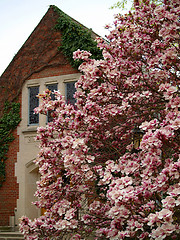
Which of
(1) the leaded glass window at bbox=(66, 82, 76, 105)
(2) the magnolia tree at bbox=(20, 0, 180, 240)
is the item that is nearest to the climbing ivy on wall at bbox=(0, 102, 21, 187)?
(1) the leaded glass window at bbox=(66, 82, 76, 105)

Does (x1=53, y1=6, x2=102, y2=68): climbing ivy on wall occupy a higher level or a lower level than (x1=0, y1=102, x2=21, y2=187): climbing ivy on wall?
higher

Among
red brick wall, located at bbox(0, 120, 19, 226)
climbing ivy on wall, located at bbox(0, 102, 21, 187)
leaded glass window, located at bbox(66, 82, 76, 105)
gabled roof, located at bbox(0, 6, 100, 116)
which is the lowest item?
red brick wall, located at bbox(0, 120, 19, 226)

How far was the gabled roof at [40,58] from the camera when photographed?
11.1 metres

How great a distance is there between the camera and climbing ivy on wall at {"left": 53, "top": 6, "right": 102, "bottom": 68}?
10.5 metres

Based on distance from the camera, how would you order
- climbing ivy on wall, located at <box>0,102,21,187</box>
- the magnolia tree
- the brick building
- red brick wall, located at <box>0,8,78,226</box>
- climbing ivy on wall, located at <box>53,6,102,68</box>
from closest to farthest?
the magnolia tree < climbing ivy on wall, located at <box>53,6,102,68</box> < the brick building < red brick wall, located at <box>0,8,78,226</box> < climbing ivy on wall, located at <box>0,102,21,187</box>

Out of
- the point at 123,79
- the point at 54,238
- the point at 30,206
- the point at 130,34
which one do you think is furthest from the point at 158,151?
the point at 30,206

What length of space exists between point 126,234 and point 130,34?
2.90m

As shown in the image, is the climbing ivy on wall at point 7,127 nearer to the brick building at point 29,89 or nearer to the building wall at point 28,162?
the brick building at point 29,89

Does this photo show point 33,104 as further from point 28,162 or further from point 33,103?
point 28,162

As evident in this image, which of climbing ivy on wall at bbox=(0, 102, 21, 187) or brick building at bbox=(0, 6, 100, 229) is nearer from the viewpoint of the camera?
A: brick building at bbox=(0, 6, 100, 229)

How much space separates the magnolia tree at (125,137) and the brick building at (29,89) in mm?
5482

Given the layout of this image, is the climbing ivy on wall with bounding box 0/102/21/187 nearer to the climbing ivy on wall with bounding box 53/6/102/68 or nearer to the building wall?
the building wall

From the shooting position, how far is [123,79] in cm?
491

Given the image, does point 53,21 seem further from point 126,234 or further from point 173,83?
point 126,234
